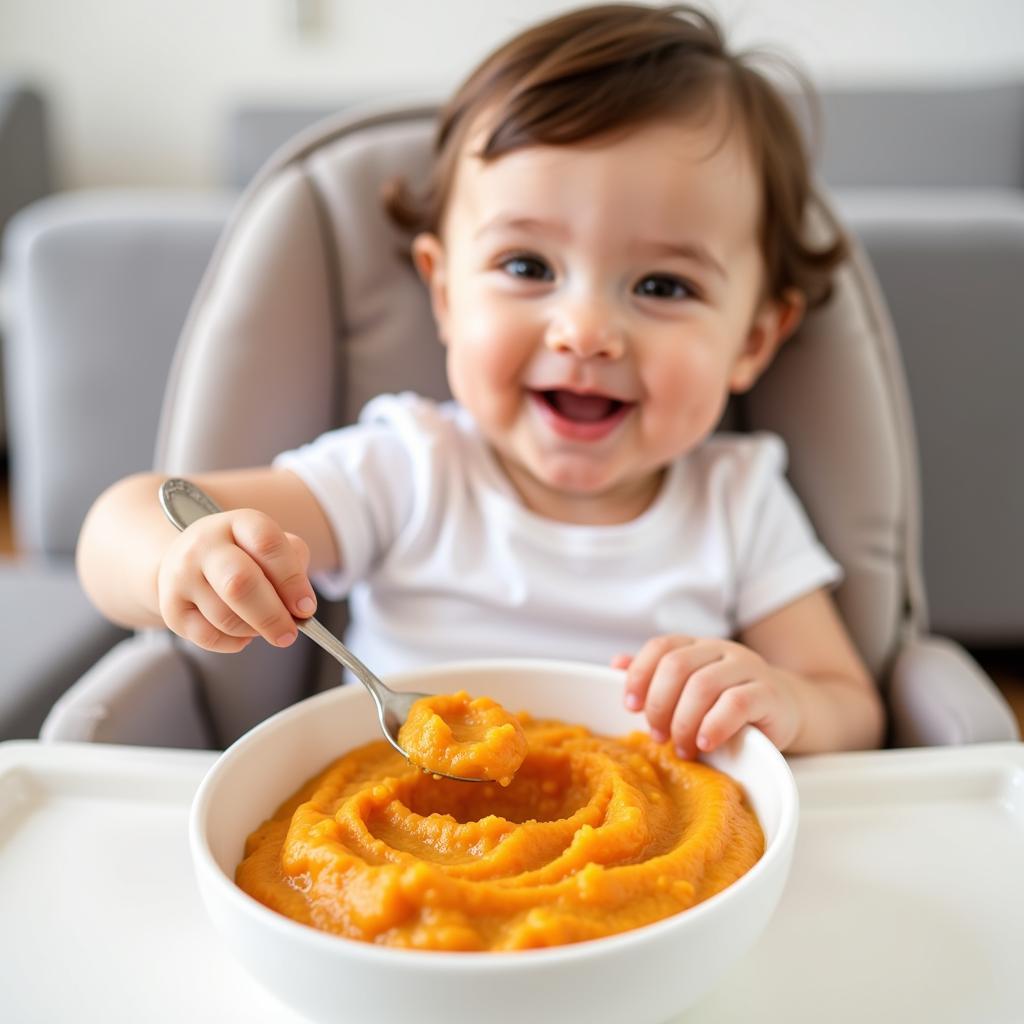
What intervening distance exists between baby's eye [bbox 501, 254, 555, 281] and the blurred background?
53 centimetres

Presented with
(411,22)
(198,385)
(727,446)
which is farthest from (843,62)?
(198,385)

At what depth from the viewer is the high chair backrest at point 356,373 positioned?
110 cm

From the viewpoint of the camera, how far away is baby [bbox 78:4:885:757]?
0.96 m

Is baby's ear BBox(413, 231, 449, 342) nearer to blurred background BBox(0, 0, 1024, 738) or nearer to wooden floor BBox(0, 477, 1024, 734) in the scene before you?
blurred background BBox(0, 0, 1024, 738)

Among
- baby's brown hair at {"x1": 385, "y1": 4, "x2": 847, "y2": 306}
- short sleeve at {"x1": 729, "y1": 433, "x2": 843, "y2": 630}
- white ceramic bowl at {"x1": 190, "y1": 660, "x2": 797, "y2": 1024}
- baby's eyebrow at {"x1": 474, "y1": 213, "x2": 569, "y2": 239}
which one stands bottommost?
short sleeve at {"x1": 729, "y1": 433, "x2": 843, "y2": 630}

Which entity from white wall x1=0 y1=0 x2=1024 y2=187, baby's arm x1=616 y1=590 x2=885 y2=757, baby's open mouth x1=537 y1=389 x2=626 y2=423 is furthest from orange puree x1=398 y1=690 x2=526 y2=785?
white wall x1=0 y1=0 x2=1024 y2=187

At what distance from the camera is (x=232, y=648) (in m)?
0.72

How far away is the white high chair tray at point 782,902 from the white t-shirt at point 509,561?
286 millimetres

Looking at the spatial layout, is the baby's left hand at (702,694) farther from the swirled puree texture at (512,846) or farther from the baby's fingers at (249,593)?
the baby's fingers at (249,593)

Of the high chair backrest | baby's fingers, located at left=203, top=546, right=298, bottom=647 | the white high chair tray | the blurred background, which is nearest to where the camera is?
the white high chair tray

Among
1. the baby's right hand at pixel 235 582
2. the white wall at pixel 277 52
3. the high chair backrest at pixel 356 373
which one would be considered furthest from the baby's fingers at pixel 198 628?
the white wall at pixel 277 52

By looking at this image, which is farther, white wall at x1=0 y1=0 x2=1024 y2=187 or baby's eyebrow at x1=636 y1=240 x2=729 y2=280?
white wall at x1=0 y1=0 x2=1024 y2=187

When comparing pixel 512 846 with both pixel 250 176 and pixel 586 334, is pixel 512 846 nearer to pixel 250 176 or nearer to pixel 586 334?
pixel 586 334

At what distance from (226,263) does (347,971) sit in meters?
0.88
